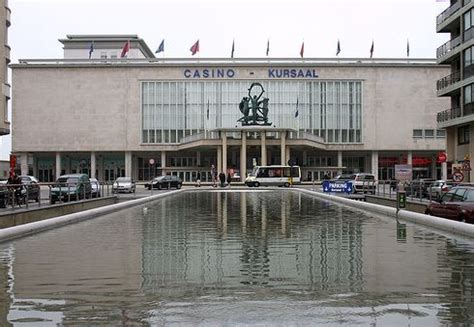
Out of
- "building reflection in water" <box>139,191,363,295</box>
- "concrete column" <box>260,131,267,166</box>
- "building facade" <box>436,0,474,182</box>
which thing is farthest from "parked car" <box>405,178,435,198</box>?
"concrete column" <box>260,131,267,166</box>

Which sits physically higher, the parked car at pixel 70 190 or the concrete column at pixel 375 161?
the concrete column at pixel 375 161

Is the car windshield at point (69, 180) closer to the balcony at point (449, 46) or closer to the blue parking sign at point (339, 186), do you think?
the blue parking sign at point (339, 186)

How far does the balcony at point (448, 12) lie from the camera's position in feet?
171

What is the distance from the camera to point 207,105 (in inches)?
3524

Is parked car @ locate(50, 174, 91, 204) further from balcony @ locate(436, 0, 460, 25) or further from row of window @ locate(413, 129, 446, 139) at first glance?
row of window @ locate(413, 129, 446, 139)

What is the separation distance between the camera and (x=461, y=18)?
50469mm

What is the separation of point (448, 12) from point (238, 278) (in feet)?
170

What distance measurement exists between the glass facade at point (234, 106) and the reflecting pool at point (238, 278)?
240 feet

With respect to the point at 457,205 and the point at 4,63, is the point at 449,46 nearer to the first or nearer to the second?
the point at 457,205

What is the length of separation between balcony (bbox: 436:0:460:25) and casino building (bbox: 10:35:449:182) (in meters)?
31.7

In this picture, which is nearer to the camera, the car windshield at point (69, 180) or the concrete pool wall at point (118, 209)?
the concrete pool wall at point (118, 209)

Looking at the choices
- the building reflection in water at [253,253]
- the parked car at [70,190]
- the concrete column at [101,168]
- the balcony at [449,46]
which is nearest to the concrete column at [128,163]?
the concrete column at [101,168]

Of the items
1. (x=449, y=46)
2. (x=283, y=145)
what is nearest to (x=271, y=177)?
(x=283, y=145)

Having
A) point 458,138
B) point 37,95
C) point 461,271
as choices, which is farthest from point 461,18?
point 37,95
